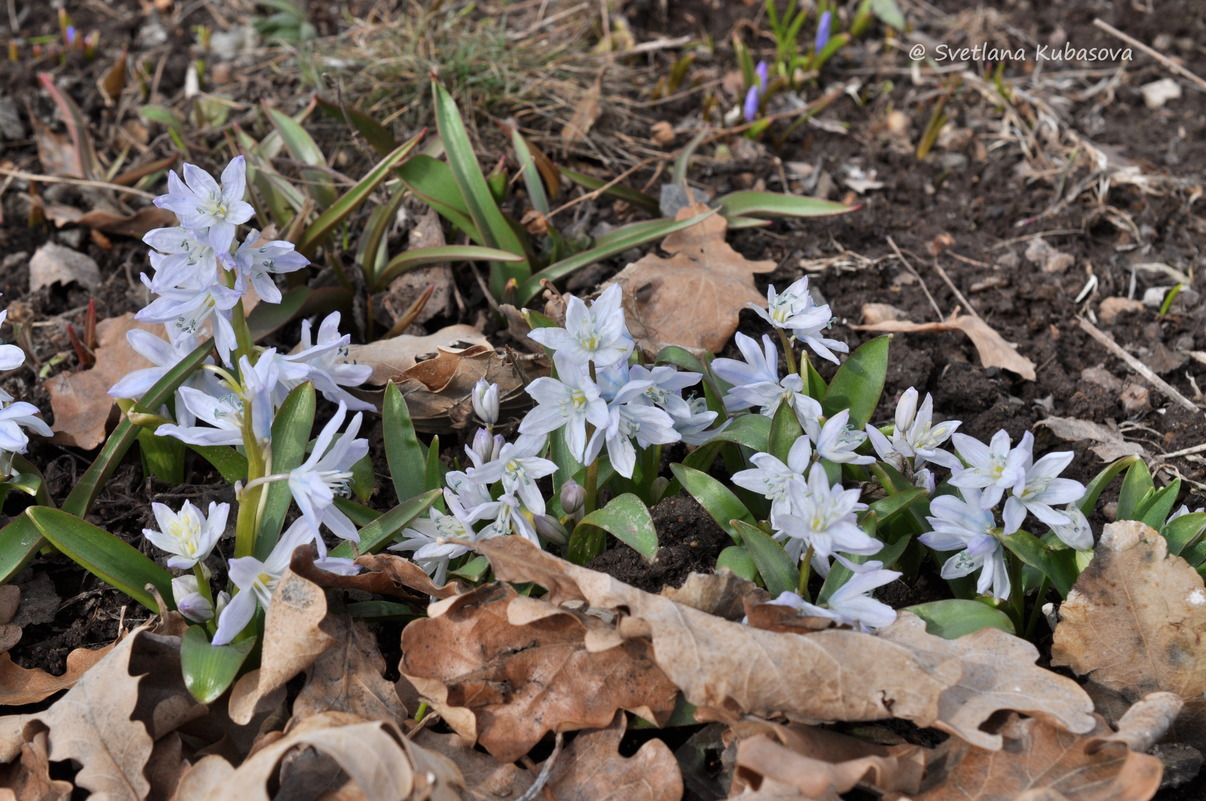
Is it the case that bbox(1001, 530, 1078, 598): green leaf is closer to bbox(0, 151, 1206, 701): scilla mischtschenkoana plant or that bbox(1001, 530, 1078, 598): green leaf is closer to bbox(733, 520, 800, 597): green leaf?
bbox(0, 151, 1206, 701): scilla mischtschenkoana plant

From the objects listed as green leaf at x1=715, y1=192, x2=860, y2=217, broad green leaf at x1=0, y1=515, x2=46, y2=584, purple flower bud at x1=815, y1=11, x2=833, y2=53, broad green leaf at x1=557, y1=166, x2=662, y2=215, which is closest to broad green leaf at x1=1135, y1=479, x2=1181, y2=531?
green leaf at x1=715, y1=192, x2=860, y2=217

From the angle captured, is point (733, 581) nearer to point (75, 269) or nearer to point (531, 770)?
point (531, 770)

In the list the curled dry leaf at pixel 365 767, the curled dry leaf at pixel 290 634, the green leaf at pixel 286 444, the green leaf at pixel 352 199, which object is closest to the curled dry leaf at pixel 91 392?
the green leaf at pixel 352 199

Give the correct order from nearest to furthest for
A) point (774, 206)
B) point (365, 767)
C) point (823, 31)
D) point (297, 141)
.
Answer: point (365, 767), point (774, 206), point (297, 141), point (823, 31)

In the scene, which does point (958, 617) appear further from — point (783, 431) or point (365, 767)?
point (365, 767)

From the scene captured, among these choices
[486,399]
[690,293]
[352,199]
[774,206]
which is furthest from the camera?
[774,206]

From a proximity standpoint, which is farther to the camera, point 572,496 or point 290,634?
point 572,496

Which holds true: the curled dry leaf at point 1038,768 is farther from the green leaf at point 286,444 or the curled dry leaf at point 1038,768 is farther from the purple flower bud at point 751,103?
the purple flower bud at point 751,103

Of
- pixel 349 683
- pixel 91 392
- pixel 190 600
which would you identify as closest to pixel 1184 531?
pixel 349 683
